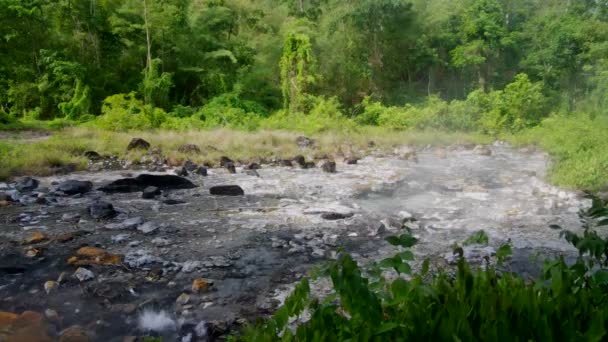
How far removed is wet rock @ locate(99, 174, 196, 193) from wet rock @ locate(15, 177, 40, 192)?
0.99 meters

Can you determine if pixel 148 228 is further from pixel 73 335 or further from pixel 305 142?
pixel 305 142

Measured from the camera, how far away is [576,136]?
8352 mm

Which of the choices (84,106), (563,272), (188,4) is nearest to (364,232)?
(563,272)

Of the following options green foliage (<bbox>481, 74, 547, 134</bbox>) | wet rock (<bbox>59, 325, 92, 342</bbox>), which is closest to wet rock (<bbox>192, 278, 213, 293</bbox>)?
wet rock (<bbox>59, 325, 92, 342</bbox>)

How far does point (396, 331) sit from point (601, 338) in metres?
0.52

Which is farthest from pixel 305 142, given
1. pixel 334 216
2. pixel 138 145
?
pixel 334 216

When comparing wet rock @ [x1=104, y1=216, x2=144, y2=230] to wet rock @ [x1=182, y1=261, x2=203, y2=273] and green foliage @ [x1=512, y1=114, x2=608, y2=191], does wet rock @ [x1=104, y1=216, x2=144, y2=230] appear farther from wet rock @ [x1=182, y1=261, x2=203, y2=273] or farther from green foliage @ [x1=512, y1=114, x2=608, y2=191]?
green foliage @ [x1=512, y1=114, x2=608, y2=191]

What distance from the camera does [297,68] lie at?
17.7 m

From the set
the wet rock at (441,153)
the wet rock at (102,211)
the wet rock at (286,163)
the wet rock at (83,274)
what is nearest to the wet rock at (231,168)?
the wet rock at (286,163)

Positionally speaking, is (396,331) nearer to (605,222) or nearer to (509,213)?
(605,222)

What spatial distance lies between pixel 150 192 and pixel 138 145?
4173mm

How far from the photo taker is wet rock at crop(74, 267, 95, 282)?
3.67m

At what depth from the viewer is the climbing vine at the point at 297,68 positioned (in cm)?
1727

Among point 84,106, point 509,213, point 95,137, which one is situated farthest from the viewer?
point 84,106
